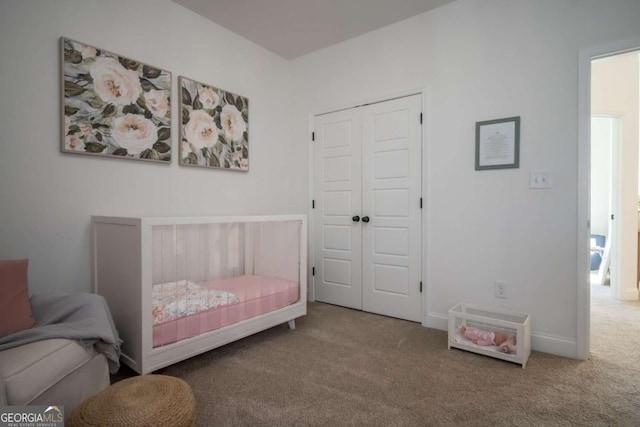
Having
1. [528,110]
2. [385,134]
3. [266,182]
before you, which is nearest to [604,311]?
[528,110]

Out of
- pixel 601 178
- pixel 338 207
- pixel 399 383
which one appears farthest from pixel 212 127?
pixel 601 178

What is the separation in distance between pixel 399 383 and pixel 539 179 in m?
1.59

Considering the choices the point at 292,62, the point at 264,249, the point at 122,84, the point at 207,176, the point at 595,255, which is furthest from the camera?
the point at 595,255

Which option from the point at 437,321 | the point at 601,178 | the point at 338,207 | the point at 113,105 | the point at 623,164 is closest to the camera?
the point at 113,105

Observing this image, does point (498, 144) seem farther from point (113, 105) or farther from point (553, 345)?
point (113, 105)

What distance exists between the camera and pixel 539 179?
7.27 feet

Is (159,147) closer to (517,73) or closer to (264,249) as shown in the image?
(264,249)

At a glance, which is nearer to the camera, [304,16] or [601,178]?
[304,16]

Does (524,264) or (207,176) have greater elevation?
(207,176)

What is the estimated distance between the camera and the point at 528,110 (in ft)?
7.38

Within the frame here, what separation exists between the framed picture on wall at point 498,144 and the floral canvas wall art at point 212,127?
1.94 metres

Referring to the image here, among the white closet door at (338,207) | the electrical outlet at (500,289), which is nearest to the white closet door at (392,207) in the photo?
the white closet door at (338,207)

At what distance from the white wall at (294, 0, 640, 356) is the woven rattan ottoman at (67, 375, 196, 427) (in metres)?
2.03

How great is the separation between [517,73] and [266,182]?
221 centimetres
